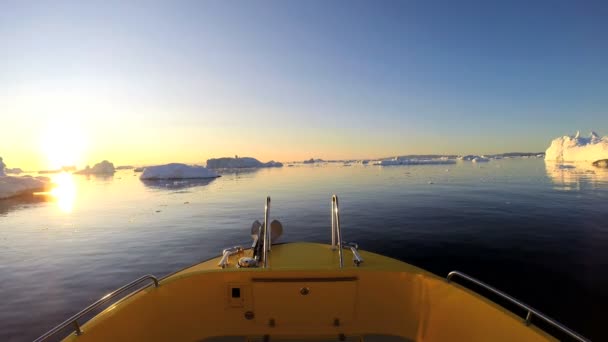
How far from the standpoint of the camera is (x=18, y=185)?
3772 centimetres

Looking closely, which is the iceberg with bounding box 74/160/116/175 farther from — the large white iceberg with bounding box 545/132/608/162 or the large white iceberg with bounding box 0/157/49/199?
the large white iceberg with bounding box 545/132/608/162

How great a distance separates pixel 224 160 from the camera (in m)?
142

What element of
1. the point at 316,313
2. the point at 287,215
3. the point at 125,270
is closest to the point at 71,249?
the point at 125,270

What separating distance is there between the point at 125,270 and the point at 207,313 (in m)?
6.97

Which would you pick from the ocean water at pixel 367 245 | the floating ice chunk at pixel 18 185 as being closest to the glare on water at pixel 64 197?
the floating ice chunk at pixel 18 185

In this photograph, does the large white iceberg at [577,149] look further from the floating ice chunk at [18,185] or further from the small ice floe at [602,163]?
the floating ice chunk at [18,185]

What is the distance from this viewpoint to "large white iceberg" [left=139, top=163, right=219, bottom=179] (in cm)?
6781

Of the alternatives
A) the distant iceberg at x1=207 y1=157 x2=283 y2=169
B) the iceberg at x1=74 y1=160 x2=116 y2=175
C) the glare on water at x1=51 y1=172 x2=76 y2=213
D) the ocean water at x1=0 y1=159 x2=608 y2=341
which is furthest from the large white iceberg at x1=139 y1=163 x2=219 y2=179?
the distant iceberg at x1=207 y1=157 x2=283 y2=169

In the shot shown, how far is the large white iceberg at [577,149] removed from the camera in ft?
214

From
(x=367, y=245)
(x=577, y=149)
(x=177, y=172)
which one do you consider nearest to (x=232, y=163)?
(x=177, y=172)

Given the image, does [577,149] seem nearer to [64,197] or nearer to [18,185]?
[64,197]

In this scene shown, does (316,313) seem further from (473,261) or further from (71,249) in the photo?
(71,249)

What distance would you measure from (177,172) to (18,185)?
1269 inches

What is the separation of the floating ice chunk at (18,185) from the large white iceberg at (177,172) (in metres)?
26.8
